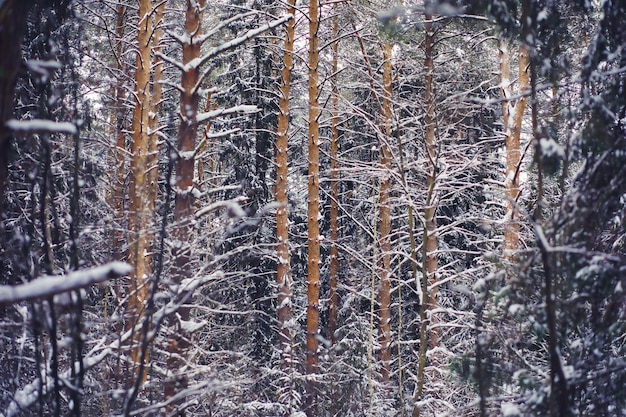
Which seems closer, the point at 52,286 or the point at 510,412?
the point at 52,286

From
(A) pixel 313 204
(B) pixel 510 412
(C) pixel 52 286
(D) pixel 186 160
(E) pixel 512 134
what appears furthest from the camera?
(A) pixel 313 204

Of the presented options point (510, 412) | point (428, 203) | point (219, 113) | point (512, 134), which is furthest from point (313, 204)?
point (510, 412)

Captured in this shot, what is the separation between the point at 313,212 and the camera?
1005cm

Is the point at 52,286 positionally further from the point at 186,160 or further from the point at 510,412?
the point at 186,160

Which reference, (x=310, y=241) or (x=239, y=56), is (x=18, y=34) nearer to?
(x=310, y=241)

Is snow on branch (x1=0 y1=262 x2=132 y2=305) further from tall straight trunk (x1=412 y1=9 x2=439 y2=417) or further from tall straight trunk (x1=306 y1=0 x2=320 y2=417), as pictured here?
tall straight trunk (x1=306 y1=0 x2=320 y2=417)

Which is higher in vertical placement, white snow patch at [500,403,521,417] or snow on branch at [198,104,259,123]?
snow on branch at [198,104,259,123]

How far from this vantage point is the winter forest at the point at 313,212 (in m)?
3.12

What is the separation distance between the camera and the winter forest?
3125mm

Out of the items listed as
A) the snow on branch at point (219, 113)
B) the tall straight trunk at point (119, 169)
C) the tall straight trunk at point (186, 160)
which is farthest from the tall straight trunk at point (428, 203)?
the tall straight trunk at point (119, 169)

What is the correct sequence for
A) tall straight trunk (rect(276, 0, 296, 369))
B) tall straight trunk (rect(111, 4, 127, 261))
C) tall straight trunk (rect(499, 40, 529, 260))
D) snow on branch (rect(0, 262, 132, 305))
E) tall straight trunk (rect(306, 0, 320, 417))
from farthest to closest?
tall straight trunk (rect(276, 0, 296, 369)), tall straight trunk (rect(306, 0, 320, 417)), tall straight trunk (rect(499, 40, 529, 260)), tall straight trunk (rect(111, 4, 127, 261)), snow on branch (rect(0, 262, 132, 305))

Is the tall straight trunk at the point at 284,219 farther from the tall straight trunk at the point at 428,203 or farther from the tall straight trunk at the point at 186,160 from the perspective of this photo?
the tall straight trunk at the point at 186,160

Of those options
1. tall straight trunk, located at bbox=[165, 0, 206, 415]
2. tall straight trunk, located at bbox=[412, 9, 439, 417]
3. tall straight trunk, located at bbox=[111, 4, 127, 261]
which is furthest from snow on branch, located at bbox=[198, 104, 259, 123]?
tall straight trunk, located at bbox=[412, 9, 439, 417]

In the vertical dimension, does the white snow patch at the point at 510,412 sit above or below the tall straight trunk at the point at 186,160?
below
